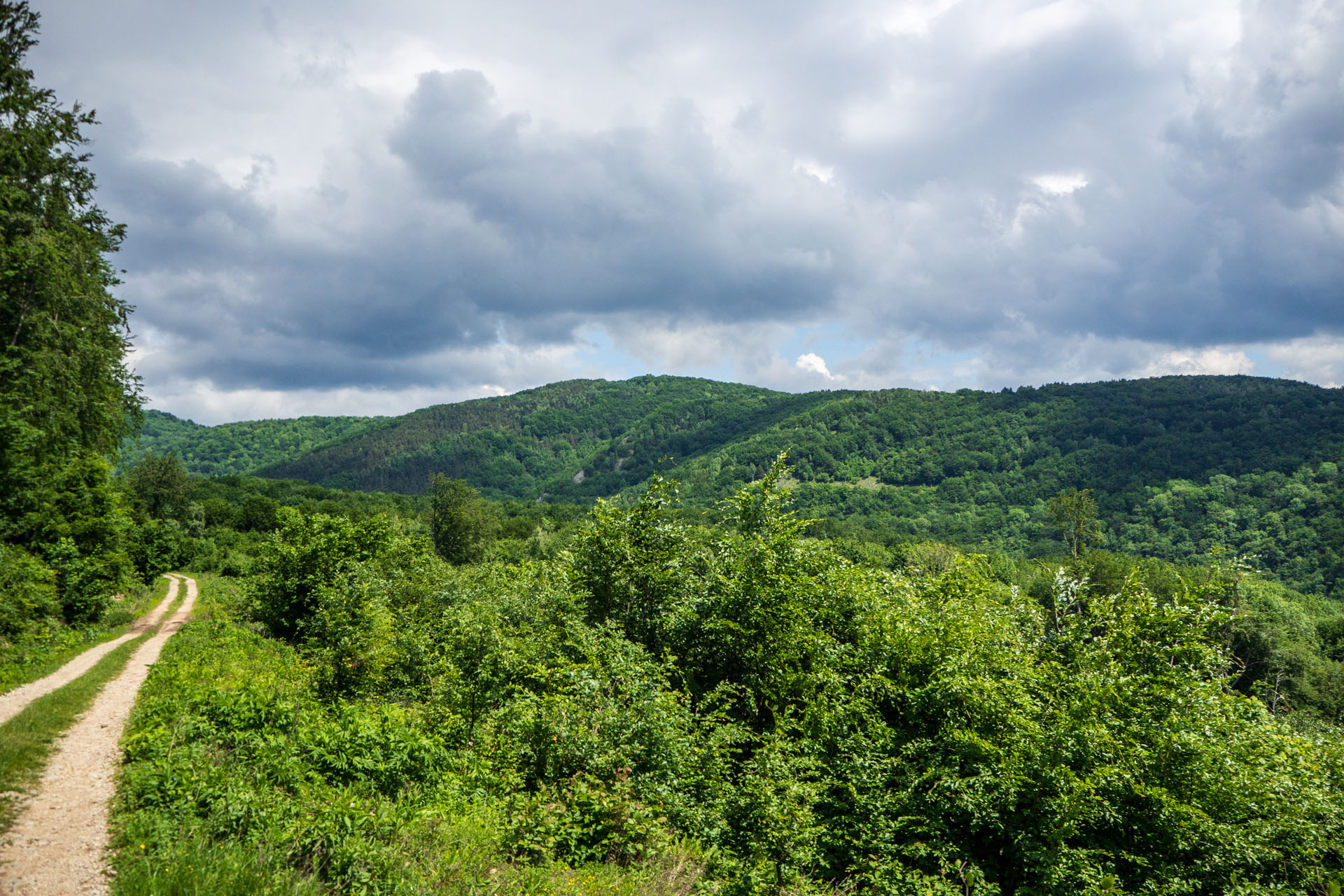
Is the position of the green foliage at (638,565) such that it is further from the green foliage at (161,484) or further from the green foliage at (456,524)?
the green foliage at (161,484)

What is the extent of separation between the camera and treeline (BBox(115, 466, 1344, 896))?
1070 cm

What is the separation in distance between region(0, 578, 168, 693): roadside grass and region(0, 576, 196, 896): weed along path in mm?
7602

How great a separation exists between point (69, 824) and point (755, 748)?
45.3 feet

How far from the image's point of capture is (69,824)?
30.5 feet

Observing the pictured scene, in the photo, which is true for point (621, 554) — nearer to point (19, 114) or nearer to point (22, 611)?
point (22, 611)

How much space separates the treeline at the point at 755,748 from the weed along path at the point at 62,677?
9.49 ft

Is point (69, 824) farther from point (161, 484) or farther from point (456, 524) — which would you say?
point (161, 484)

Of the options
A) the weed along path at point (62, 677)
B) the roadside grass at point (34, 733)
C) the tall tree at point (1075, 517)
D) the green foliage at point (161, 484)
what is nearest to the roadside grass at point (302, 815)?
the roadside grass at point (34, 733)

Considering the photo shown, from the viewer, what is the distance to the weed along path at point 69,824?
7.88 m

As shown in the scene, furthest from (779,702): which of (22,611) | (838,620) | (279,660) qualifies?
(22,611)

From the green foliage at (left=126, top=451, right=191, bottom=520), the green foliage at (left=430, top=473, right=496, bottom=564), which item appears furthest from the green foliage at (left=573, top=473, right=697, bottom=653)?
the green foliage at (left=126, top=451, right=191, bottom=520)

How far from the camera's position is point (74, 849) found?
28.3 ft

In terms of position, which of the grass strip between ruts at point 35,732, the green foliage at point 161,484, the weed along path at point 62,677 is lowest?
the weed along path at point 62,677

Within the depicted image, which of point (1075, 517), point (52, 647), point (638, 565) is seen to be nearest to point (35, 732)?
point (638, 565)
